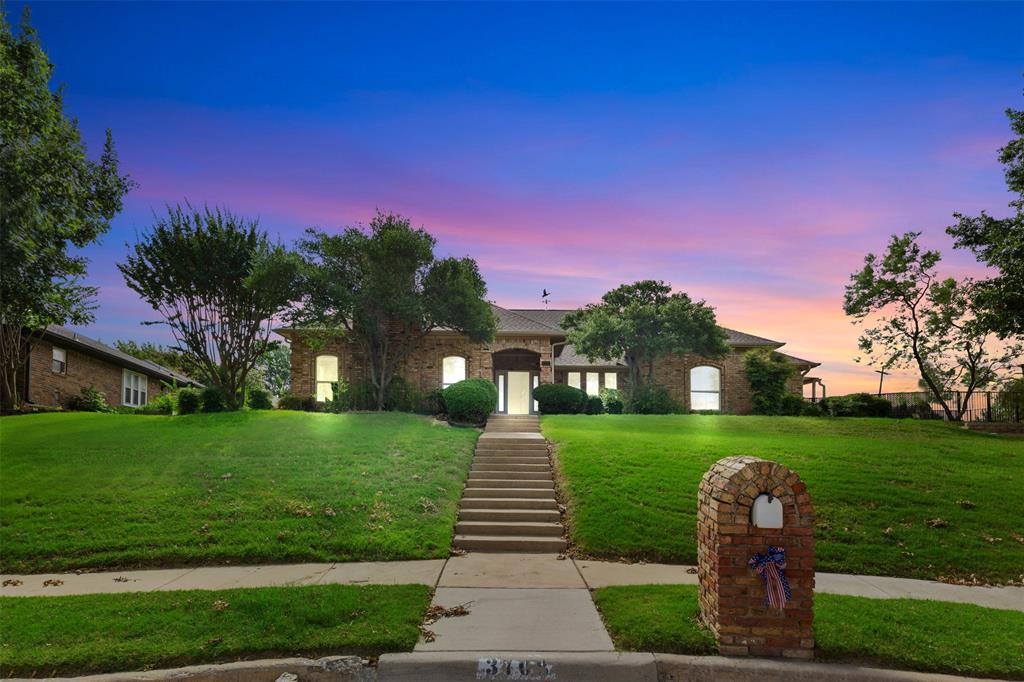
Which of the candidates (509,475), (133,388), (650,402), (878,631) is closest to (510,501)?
(509,475)

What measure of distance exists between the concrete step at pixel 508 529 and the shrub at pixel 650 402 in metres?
17.0

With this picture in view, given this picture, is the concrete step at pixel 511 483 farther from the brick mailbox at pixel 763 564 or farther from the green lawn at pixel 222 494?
the brick mailbox at pixel 763 564

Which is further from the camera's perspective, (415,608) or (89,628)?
(415,608)

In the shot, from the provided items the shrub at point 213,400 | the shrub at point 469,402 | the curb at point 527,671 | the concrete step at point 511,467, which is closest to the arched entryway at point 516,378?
the shrub at point 469,402

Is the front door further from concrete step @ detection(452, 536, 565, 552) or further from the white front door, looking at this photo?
concrete step @ detection(452, 536, 565, 552)

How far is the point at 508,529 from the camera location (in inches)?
443

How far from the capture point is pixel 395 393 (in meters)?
25.4

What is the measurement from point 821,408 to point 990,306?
387 inches

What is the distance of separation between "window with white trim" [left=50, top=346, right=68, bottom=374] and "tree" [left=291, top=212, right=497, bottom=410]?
37.7 ft

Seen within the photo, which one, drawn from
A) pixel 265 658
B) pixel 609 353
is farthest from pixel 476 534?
pixel 609 353

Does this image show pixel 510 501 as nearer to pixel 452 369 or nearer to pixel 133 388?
pixel 452 369

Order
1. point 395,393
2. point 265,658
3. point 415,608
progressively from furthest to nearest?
1. point 395,393
2. point 415,608
3. point 265,658

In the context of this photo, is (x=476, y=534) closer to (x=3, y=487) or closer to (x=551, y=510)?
(x=551, y=510)

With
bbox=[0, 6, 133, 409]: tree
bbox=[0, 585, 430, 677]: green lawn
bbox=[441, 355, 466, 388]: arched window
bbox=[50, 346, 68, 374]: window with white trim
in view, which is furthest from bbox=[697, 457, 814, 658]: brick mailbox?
bbox=[50, 346, 68, 374]: window with white trim
